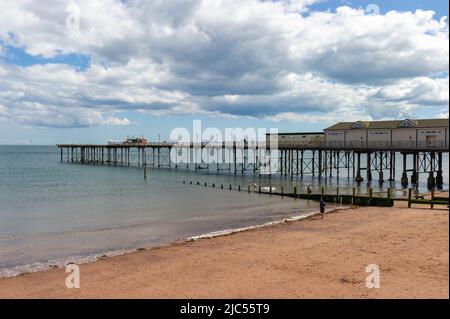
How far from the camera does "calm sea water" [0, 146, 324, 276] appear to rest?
21641 millimetres

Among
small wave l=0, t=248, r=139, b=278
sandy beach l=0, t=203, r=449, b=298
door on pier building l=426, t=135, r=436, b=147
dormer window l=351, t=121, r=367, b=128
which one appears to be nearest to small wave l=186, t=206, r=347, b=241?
sandy beach l=0, t=203, r=449, b=298

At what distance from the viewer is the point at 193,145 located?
285 feet

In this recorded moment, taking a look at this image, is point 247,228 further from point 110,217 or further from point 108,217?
point 108,217

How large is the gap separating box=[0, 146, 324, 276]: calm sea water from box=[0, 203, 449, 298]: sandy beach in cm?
319

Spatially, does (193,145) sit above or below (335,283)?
above

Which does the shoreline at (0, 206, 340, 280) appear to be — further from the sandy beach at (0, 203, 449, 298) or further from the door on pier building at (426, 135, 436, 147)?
the door on pier building at (426, 135, 436, 147)

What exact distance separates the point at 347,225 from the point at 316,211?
326 inches

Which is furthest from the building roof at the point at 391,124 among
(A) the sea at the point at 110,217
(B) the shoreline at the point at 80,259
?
(B) the shoreline at the point at 80,259

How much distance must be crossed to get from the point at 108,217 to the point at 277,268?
63.5 ft

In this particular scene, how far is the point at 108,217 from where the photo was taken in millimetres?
31875

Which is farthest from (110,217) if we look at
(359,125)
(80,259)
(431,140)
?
(431,140)

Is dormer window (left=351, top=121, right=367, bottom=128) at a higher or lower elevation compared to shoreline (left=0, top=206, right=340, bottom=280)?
higher
